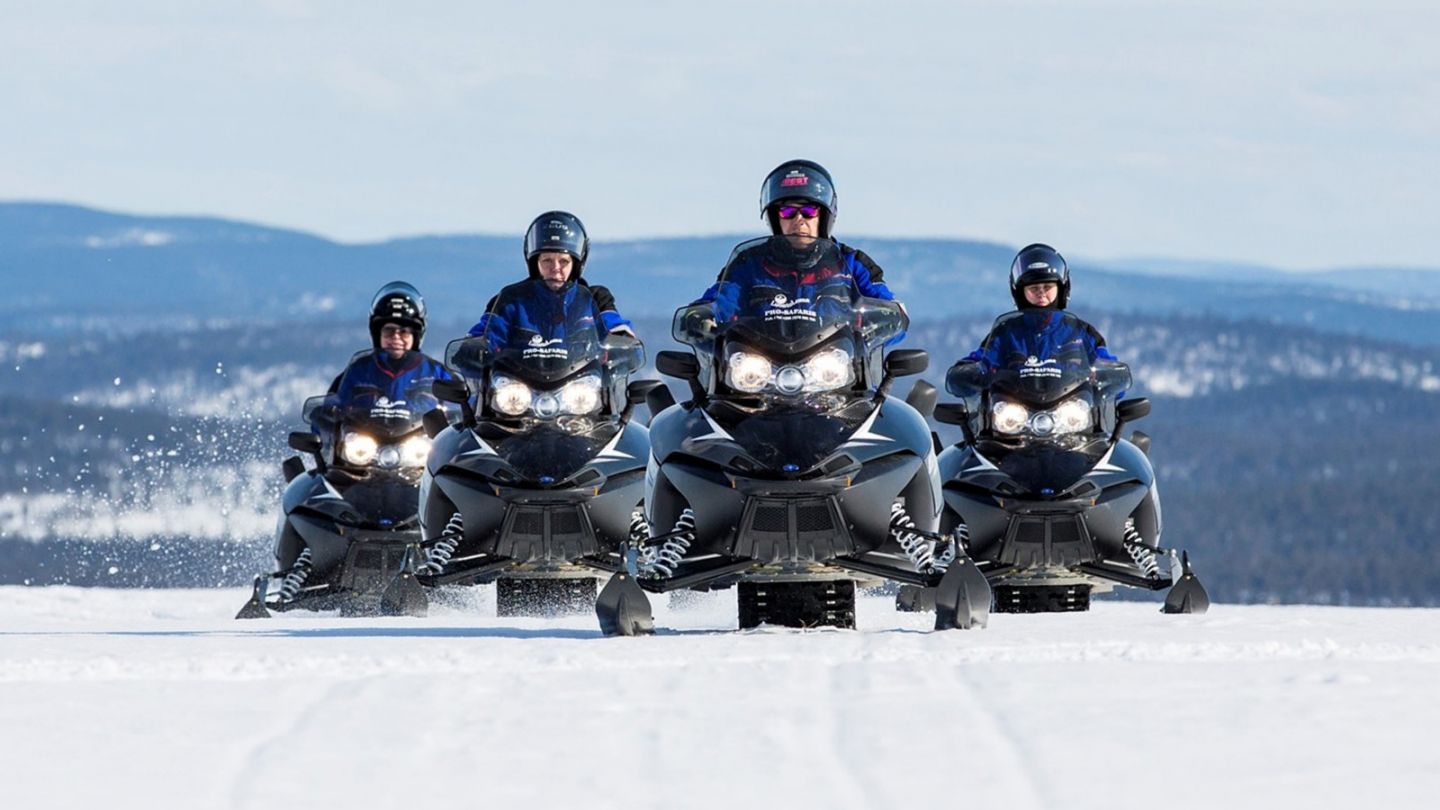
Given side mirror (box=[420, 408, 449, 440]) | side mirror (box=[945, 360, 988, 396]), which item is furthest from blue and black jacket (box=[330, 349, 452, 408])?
side mirror (box=[945, 360, 988, 396])

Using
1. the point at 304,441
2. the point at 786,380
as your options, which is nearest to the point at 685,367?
the point at 786,380

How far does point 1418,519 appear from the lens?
12188cm

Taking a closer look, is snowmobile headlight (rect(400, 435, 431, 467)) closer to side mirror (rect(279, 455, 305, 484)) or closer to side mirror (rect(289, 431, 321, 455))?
side mirror (rect(289, 431, 321, 455))

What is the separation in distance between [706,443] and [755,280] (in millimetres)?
827

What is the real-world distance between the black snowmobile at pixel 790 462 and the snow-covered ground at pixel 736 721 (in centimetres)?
73

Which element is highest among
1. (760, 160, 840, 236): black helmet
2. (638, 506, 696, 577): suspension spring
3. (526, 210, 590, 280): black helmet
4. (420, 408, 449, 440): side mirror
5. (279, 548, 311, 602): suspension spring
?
(760, 160, 840, 236): black helmet

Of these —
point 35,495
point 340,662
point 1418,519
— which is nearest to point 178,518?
point 35,495

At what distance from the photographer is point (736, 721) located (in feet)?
25.1

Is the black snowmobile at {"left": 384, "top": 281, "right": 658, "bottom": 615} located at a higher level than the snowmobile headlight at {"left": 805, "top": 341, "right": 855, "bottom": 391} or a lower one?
lower

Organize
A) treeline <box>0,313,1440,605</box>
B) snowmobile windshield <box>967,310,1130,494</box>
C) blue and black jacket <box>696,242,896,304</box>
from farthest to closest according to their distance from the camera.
Answer: 1. treeline <box>0,313,1440,605</box>
2. snowmobile windshield <box>967,310,1130,494</box>
3. blue and black jacket <box>696,242,896,304</box>

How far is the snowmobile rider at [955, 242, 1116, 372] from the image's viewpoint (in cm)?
1543

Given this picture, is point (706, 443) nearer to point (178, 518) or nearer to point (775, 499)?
point (775, 499)

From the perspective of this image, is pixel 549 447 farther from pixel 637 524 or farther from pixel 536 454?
pixel 637 524

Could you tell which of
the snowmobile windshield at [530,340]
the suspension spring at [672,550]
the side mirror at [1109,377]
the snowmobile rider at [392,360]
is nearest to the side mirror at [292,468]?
the snowmobile rider at [392,360]
